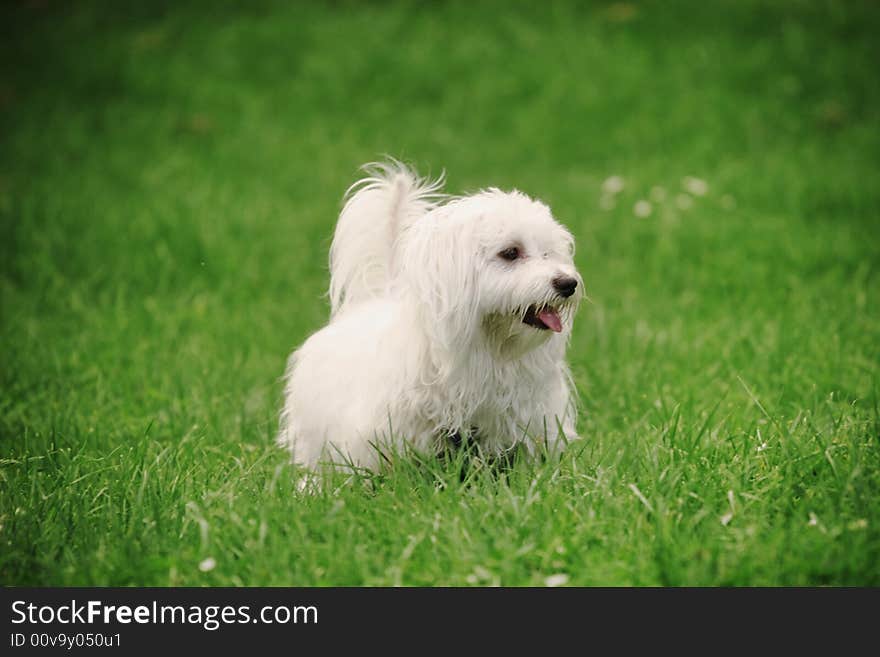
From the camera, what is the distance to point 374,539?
3.20m

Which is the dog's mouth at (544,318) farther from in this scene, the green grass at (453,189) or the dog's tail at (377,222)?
the dog's tail at (377,222)

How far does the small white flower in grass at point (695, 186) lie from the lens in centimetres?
780

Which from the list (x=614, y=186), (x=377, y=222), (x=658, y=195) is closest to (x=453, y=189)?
(x=614, y=186)

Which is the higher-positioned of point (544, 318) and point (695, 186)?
point (695, 186)

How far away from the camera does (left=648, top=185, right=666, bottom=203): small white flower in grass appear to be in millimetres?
7961

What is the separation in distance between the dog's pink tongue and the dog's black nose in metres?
0.09

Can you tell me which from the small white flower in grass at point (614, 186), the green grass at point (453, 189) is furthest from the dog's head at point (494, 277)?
the small white flower in grass at point (614, 186)

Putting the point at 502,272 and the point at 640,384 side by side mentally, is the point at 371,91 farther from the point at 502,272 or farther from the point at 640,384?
the point at 502,272

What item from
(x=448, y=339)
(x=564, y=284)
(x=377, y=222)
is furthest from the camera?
(x=377, y=222)

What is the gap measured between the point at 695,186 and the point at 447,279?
16.4ft

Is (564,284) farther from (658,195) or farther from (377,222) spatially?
(658,195)

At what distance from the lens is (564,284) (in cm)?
331

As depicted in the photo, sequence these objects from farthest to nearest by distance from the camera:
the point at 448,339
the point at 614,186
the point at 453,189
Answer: the point at 453,189 < the point at 614,186 < the point at 448,339
